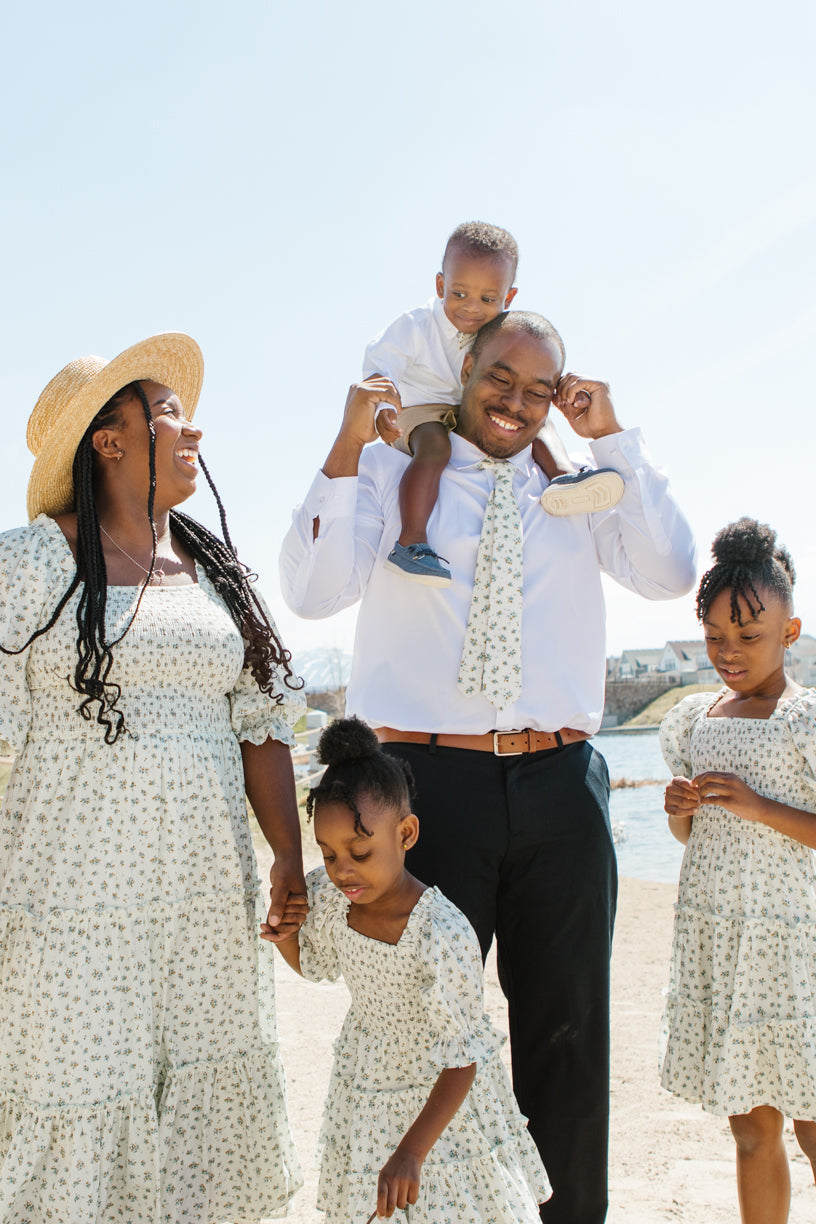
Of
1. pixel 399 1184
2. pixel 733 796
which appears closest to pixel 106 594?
pixel 399 1184

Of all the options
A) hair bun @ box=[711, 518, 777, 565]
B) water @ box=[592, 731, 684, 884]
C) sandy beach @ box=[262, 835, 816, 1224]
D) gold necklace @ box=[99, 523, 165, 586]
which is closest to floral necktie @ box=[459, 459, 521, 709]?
hair bun @ box=[711, 518, 777, 565]

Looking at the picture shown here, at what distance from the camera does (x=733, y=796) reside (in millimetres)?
2963

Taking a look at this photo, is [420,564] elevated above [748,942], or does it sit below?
above

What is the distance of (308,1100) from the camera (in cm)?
479

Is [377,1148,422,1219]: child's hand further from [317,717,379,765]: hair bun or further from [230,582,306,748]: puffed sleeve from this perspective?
[230,582,306,748]: puffed sleeve

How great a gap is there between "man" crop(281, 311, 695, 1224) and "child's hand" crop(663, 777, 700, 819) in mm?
235

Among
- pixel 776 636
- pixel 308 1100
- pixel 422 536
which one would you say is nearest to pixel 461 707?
pixel 422 536

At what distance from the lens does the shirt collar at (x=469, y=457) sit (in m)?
3.15

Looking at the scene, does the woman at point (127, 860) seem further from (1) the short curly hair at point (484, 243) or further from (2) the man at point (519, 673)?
(1) the short curly hair at point (484, 243)

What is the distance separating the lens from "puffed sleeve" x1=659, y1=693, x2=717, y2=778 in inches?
131

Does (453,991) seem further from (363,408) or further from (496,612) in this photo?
(363,408)

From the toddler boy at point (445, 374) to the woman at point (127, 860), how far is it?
632 mm

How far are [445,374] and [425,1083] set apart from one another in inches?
84.8

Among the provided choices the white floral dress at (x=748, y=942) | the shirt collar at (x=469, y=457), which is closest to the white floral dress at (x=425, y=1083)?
the white floral dress at (x=748, y=942)
